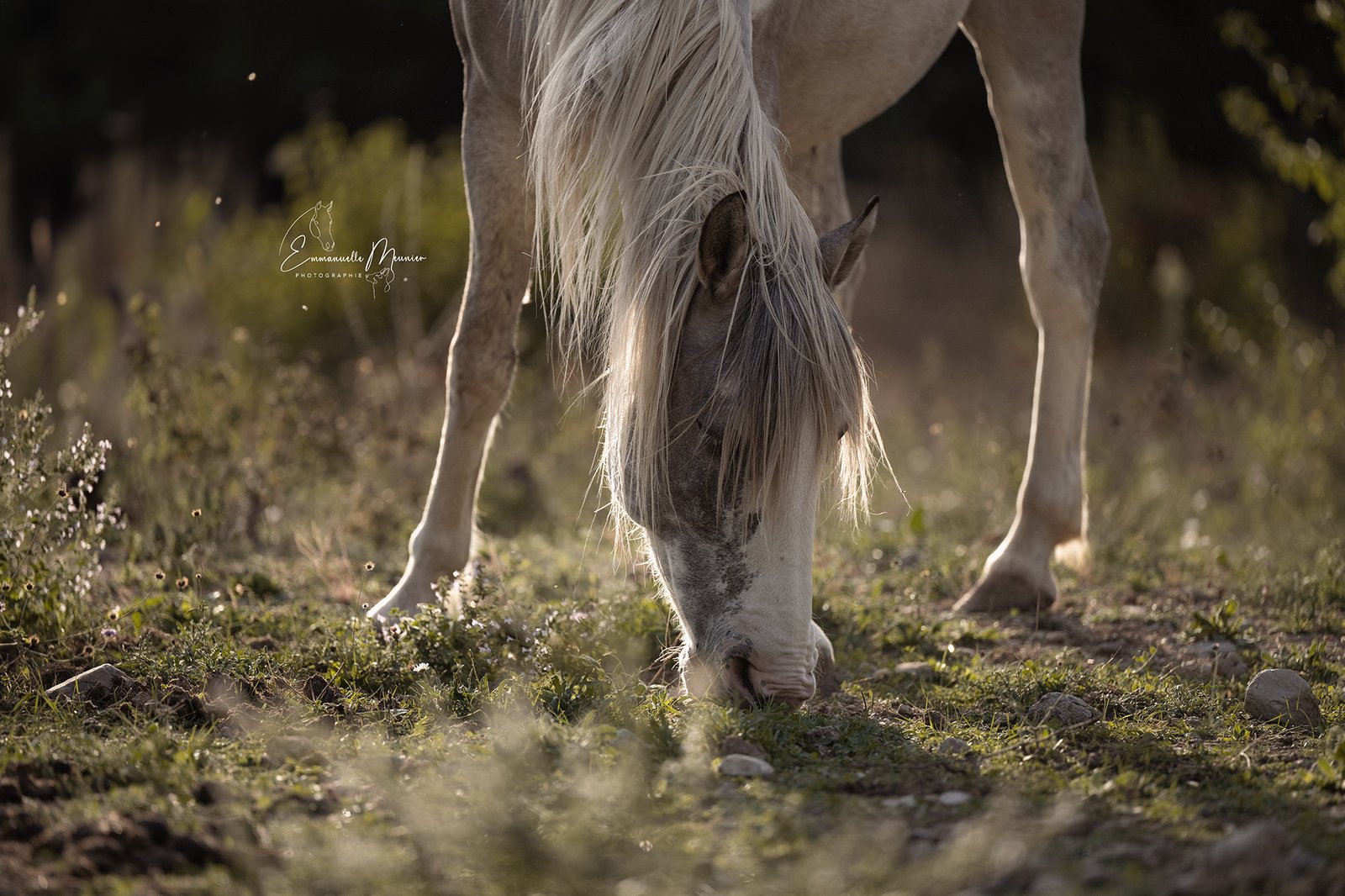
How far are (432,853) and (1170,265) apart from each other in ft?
22.4

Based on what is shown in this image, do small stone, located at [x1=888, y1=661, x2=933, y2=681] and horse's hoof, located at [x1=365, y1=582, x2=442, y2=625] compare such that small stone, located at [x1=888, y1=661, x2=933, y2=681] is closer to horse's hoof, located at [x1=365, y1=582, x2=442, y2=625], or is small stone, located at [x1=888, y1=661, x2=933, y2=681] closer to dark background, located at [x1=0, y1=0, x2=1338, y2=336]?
horse's hoof, located at [x1=365, y1=582, x2=442, y2=625]

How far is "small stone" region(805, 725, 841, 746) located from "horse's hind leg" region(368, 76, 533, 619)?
1456mm

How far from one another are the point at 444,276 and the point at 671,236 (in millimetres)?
5592

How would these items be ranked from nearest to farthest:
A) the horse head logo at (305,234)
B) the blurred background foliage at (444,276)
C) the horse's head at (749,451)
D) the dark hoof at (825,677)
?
the horse's head at (749,451) → the dark hoof at (825,677) → the horse head logo at (305,234) → the blurred background foliage at (444,276)

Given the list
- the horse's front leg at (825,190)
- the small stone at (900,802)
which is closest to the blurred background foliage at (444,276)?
the horse's front leg at (825,190)

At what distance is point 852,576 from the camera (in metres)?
4.56

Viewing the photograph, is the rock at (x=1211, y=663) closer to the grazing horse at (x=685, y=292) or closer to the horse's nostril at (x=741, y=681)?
the grazing horse at (x=685, y=292)

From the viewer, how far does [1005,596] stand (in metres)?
4.18

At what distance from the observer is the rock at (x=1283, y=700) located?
9.45 ft

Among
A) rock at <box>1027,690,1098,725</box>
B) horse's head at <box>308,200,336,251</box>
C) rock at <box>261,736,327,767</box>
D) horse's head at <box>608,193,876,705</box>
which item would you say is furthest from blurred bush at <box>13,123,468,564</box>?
rock at <box>1027,690,1098,725</box>

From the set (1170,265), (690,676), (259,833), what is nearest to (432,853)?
(259,833)

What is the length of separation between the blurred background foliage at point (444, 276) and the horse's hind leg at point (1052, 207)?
0.57 meters

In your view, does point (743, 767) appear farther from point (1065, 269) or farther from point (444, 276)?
point (444, 276)

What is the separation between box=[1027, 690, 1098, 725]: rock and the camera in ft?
9.23
